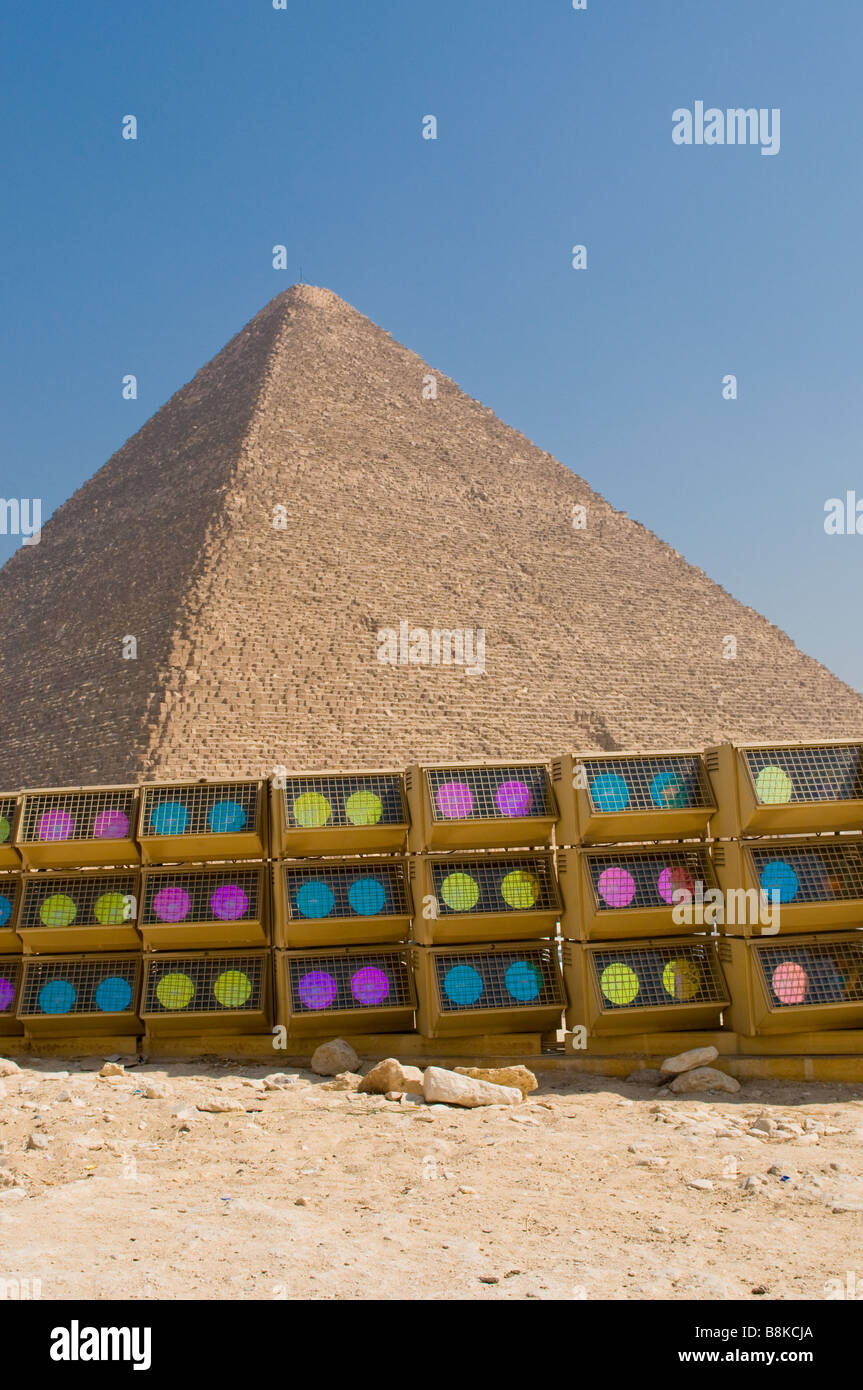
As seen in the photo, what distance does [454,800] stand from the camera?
5.36 meters

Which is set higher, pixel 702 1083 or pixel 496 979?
pixel 496 979

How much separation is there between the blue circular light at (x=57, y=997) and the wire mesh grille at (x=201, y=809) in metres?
0.91

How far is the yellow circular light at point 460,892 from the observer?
528 centimetres

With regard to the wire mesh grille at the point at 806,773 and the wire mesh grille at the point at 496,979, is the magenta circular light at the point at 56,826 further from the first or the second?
the wire mesh grille at the point at 806,773

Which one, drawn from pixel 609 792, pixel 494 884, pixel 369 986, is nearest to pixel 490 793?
pixel 494 884

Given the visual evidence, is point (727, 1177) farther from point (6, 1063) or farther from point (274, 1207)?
point (6, 1063)

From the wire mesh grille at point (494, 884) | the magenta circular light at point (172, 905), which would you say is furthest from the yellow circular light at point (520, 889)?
the magenta circular light at point (172, 905)

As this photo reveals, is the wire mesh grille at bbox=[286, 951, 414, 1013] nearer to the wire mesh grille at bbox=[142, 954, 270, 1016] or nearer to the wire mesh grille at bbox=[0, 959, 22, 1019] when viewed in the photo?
the wire mesh grille at bbox=[142, 954, 270, 1016]

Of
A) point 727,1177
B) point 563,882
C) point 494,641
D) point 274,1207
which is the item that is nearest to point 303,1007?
point 563,882

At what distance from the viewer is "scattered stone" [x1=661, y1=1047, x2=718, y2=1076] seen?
488 centimetres

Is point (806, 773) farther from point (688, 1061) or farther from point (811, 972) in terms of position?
point (688, 1061)

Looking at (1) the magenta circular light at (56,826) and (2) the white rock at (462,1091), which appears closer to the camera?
(2) the white rock at (462,1091)

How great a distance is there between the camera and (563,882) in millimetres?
5391

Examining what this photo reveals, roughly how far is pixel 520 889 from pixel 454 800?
561 millimetres
